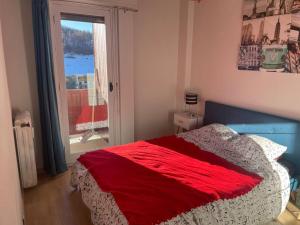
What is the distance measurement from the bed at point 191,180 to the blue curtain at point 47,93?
0.71 meters

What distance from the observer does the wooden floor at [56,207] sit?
6.86ft

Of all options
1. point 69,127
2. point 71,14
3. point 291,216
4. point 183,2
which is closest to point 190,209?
point 291,216

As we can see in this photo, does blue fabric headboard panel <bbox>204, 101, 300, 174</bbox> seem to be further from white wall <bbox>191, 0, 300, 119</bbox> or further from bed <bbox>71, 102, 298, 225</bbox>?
white wall <bbox>191, 0, 300, 119</bbox>

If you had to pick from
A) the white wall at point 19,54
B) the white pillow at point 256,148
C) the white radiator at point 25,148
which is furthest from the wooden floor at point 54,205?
the white pillow at point 256,148

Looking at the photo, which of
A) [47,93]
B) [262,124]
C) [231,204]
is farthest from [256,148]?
[47,93]

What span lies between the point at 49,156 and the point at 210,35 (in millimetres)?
2724

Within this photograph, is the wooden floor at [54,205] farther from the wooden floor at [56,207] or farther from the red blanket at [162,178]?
the red blanket at [162,178]

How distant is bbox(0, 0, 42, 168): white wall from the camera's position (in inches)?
99.3

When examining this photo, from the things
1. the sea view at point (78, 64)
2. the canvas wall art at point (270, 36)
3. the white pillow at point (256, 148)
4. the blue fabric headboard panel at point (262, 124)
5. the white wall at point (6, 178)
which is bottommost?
the white pillow at point (256, 148)

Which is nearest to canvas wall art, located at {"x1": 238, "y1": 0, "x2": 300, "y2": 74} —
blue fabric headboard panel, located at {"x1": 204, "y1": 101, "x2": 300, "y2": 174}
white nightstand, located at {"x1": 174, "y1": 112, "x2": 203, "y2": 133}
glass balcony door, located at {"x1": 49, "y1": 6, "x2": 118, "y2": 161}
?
blue fabric headboard panel, located at {"x1": 204, "y1": 101, "x2": 300, "y2": 174}

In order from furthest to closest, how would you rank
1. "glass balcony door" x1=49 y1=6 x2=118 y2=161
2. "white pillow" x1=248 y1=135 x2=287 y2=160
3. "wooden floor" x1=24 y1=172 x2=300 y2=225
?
1. "glass balcony door" x1=49 y1=6 x2=118 y2=161
2. "white pillow" x1=248 y1=135 x2=287 y2=160
3. "wooden floor" x1=24 y1=172 x2=300 y2=225

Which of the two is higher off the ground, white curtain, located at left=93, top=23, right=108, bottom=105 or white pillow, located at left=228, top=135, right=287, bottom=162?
white curtain, located at left=93, top=23, right=108, bottom=105

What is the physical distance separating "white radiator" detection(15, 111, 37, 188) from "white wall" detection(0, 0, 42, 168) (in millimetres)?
248

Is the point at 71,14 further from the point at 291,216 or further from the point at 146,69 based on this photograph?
the point at 291,216
